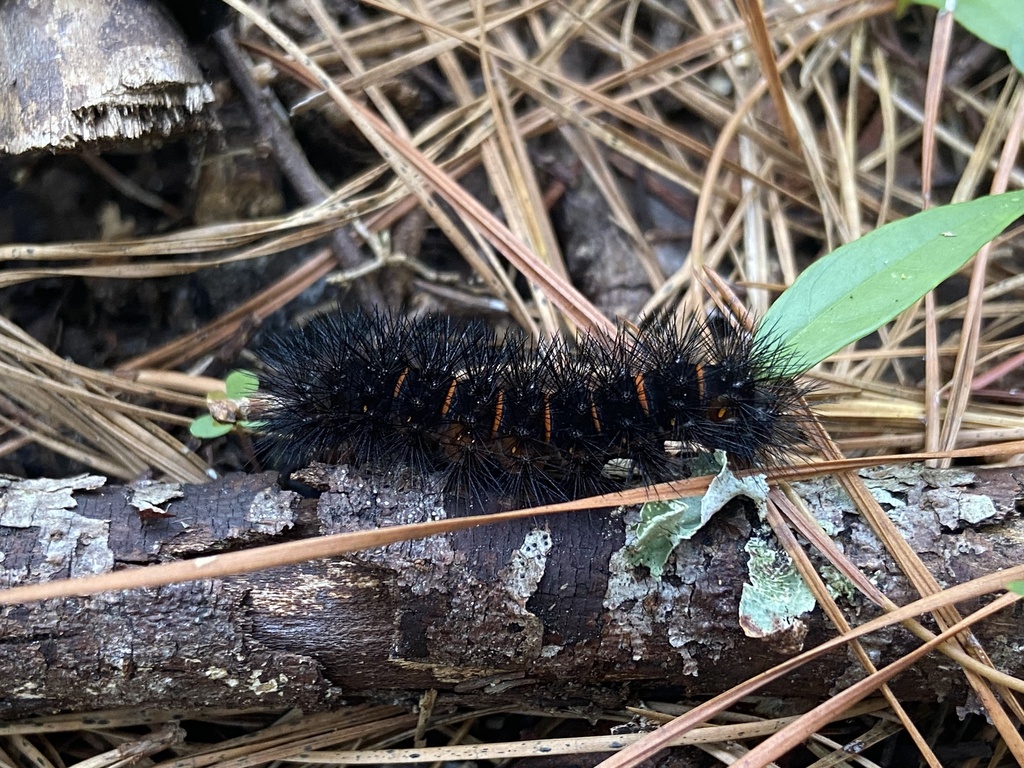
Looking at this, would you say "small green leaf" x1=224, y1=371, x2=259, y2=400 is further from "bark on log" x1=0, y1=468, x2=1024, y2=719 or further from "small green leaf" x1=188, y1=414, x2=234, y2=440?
"bark on log" x1=0, y1=468, x2=1024, y2=719

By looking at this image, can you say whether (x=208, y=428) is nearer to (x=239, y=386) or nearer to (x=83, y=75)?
(x=239, y=386)

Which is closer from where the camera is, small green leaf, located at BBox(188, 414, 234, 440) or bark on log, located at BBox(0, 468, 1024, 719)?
bark on log, located at BBox(0, 468, 1024, 719)

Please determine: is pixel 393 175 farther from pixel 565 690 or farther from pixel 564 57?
pixel 565 690

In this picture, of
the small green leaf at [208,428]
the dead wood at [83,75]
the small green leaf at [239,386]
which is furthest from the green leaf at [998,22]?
the small green leaf at [208,428]

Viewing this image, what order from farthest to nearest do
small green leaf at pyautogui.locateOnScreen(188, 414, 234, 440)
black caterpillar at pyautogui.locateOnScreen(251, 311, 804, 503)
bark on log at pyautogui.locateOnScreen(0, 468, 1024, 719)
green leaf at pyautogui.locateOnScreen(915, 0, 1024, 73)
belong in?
small green leaf at pyautogui.locateOnScreen(188, 414, 234, 440) → green leaf at pyautogui.locateOnScreen(915, 0, 1024, 73) → black caterpillar at pyautogui.locateOnScreen(251, 311, 804, 503) → bark on log at pyautogui.locateOnScreen(0, 468, 1024, 719)

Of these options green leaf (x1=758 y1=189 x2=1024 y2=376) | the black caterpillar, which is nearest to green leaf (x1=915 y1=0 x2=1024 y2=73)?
green leaf (x1=758 y1=189 x2=1024 y2=376)

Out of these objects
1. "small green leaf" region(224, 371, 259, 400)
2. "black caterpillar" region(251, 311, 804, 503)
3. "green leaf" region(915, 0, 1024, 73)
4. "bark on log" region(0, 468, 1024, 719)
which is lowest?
"bark on log" region(0, 468, 1024, 719)

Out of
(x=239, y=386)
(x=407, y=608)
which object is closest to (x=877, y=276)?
(x=407, y=608)
